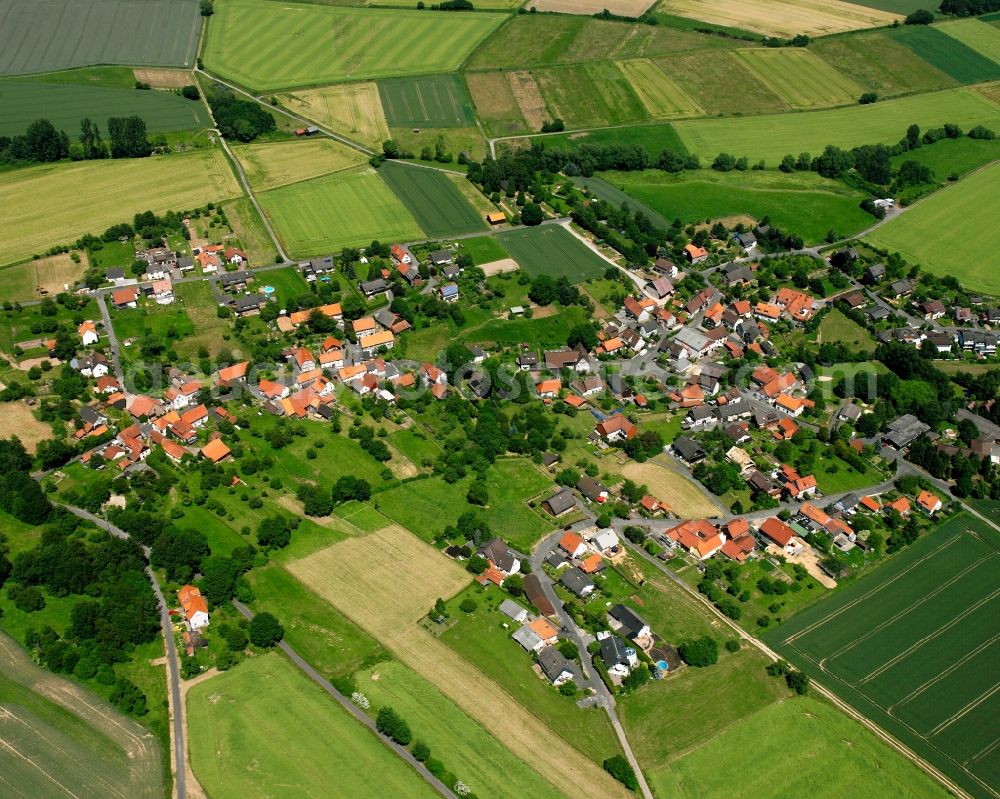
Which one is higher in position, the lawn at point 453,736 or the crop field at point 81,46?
the crop field at point 81,46

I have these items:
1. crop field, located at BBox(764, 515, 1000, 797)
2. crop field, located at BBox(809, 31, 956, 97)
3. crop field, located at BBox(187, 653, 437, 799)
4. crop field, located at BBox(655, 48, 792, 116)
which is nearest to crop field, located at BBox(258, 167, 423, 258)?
crop field, located at BBox(655, 48, 792, 116)

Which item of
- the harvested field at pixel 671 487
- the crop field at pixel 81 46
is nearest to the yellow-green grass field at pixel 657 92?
the crop field at pixel 81 46

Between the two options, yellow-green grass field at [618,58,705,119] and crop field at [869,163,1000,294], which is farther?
yellow-green grass field at [618,58,705,119]

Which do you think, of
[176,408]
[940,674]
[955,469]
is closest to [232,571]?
[176,408]

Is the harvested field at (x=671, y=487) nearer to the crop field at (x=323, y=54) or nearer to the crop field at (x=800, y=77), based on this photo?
the crop field at (x=800, y=77)

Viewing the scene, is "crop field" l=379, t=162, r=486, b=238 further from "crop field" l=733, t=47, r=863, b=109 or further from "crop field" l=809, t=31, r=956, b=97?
"crop field" l=809, t=31, r=956, b=97

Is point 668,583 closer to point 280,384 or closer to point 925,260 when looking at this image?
point 280,384
